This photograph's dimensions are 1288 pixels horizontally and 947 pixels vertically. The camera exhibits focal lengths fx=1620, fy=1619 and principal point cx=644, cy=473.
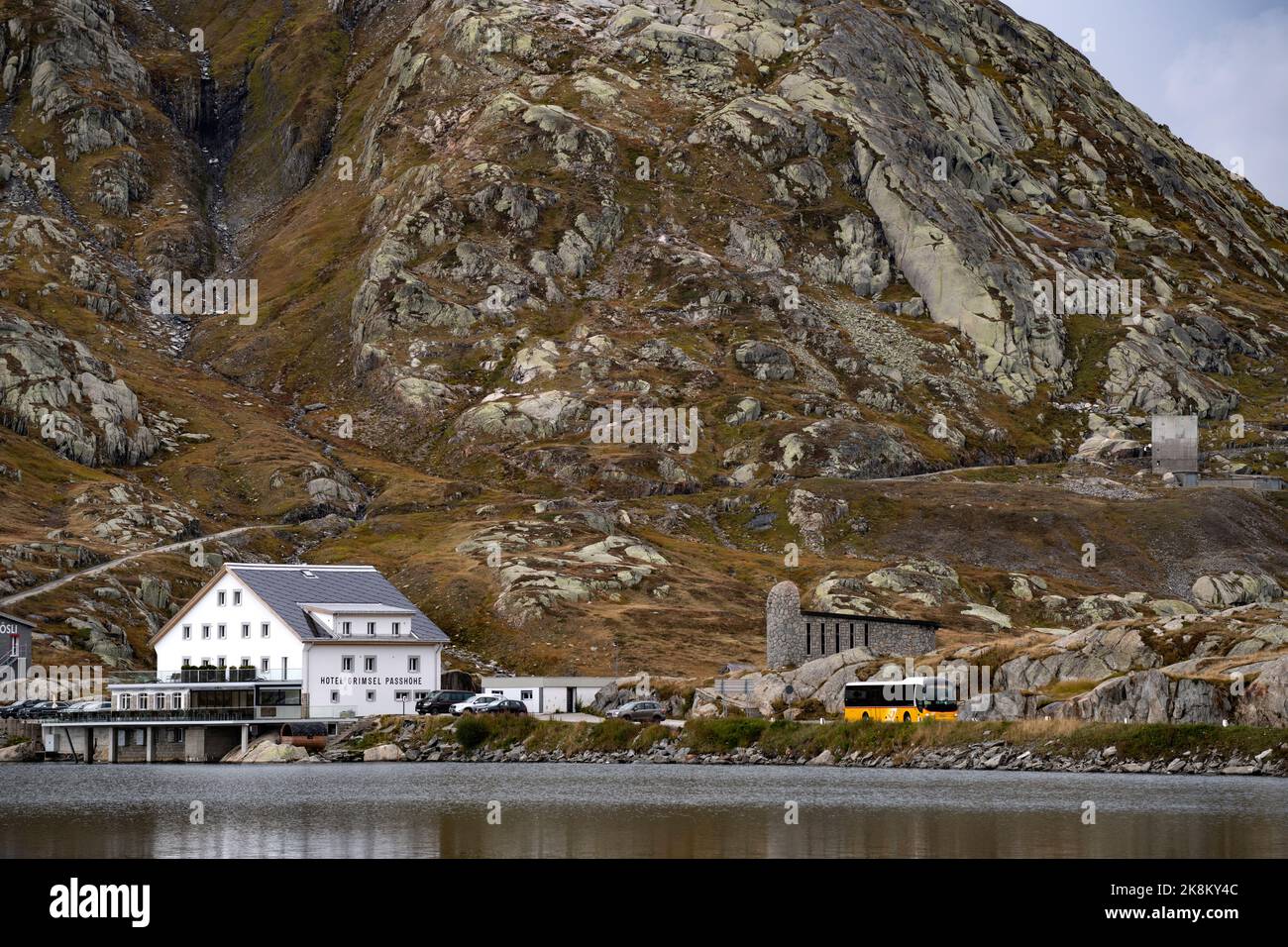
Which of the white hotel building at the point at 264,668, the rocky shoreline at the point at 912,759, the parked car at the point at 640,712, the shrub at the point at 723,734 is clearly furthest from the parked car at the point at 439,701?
the shrub at the point at 723,734

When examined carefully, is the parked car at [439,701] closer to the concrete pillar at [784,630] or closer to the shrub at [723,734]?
the concrete pillar at [784,630]

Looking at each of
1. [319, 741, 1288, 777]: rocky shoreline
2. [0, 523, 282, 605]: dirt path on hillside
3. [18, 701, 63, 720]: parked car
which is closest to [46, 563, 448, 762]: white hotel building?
[18, 701, 63, 720]: parked car

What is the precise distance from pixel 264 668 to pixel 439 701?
1356 cm

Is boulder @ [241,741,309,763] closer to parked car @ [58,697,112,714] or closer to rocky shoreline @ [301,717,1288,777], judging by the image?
rocky shoreline @ [301,717,1288,777]

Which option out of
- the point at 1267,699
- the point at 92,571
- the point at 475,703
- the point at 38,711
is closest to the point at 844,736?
the point at 1267,699

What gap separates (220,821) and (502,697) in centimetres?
5862

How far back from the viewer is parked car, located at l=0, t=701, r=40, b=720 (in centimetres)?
12425

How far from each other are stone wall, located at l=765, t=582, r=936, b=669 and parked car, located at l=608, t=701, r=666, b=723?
51.0 ft

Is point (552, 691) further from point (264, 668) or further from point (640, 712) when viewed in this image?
point (264, 668)

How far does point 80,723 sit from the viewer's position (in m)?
118
